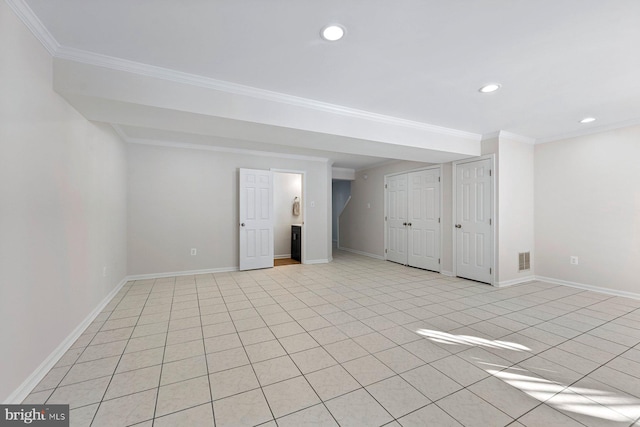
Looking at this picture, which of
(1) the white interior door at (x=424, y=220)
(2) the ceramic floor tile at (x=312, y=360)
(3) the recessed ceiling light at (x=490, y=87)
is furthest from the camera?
(1) the white interior door at (x=424, y=220)

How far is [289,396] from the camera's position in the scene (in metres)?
1.73

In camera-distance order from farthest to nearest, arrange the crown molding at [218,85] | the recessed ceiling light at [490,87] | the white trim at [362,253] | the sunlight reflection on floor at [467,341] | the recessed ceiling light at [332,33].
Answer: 1. the white trim at [362,253]
2. the recessed ceiling light at [490,87]
3. the sunlight reflection on floor at [467,341]
4. the crown molding at [218,85]
5. the recessed ceiling light at [332,33]

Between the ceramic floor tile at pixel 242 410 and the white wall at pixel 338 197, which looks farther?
the white wall at pixel 338 197

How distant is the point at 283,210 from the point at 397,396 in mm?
5984

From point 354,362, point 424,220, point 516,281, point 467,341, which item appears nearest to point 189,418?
point 354,362

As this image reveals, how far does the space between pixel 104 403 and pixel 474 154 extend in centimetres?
530

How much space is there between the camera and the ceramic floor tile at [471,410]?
1.50 m

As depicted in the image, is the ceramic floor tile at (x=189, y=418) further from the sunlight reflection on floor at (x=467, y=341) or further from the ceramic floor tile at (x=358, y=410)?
the sunlight reflection on floor at (x=467, y=341)

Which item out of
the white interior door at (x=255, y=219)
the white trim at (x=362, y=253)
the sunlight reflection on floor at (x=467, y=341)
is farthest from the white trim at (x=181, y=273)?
the sunlight reflection on floor at (x=467, y=341)

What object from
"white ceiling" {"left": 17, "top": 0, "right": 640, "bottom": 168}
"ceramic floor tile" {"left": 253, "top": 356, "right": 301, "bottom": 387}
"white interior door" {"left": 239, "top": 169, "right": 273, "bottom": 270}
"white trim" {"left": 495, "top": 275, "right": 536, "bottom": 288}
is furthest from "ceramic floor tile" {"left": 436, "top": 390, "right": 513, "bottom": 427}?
"white interior door" {"left": 239, "top": 169, "right": 273, "bottom": 270}

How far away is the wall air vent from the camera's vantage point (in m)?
4.55

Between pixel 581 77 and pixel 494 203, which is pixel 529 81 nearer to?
pixel 581 77

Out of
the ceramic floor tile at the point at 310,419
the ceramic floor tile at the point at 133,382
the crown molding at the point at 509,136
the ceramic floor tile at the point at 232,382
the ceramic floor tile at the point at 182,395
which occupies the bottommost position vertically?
the ceramic floor tile at the point at 310,419

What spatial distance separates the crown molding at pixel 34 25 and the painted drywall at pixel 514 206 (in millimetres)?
5481
